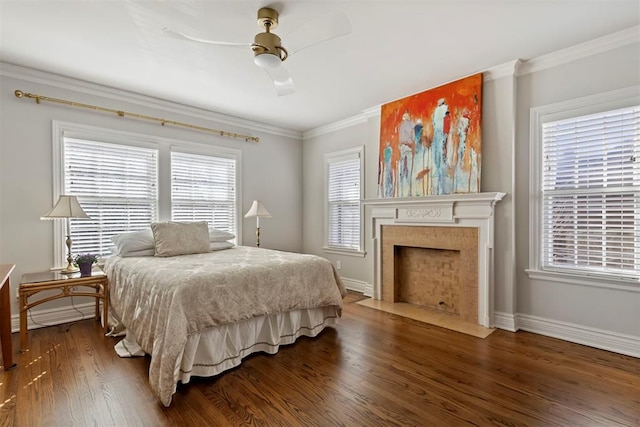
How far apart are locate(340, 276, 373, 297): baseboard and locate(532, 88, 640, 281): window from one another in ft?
6.89

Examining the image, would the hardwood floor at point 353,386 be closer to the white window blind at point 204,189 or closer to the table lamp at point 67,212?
the table lamp at point 67,212

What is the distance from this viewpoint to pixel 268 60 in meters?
2.16

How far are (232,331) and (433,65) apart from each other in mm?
3035

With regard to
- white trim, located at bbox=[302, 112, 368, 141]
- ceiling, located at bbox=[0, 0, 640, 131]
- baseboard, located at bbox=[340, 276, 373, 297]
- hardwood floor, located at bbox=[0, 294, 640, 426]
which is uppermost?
ceiling, located at bbox=[0, 0, 640, 131]

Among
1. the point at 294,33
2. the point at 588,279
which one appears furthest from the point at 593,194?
the point at 294,33

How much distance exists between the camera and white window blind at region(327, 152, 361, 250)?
478 cm

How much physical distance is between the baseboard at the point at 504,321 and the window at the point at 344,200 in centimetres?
197

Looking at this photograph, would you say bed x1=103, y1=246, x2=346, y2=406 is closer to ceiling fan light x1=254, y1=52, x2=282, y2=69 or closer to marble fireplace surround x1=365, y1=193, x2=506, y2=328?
marble fireplace surround x1=365, y1=193, x2=506, y2=328

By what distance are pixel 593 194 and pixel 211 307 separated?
3300 millimetres

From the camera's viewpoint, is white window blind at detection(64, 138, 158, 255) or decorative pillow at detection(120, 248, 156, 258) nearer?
decorative pillow at detection(120, 248, 156, 258)

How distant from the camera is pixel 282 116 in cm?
471

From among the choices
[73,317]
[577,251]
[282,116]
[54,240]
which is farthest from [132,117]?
[577,251]

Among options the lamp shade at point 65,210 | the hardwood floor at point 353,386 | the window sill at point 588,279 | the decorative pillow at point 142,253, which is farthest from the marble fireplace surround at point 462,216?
the lamp shade at point 65,210

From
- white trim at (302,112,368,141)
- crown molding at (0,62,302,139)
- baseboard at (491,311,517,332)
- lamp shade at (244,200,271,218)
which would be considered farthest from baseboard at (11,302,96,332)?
baseboard at (491,311,517,332)
